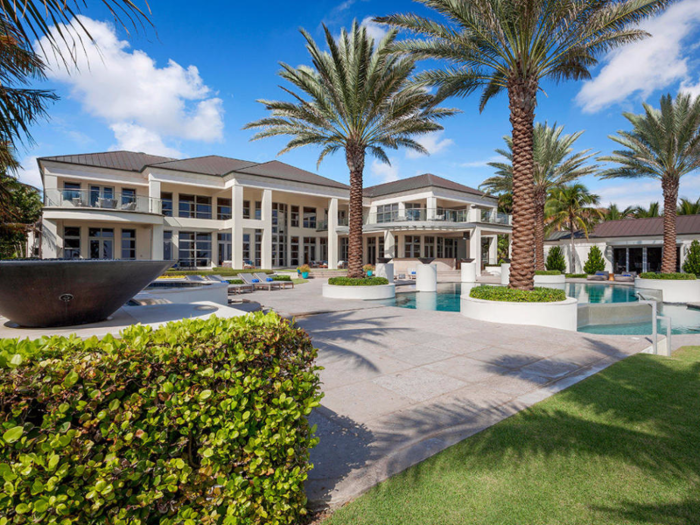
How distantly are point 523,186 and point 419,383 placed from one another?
853cm

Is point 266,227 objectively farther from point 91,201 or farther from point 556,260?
point 556,260

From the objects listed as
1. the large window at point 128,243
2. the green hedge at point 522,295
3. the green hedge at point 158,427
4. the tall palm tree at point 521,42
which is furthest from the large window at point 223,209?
the green hedge at point 158,427

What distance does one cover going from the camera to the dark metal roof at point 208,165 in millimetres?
28469

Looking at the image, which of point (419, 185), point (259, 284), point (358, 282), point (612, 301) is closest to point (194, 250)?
point (259, 284)

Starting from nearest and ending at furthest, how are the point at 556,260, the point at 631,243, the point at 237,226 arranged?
the point at 237,226 → the point at 631,243 → the point at 556,260

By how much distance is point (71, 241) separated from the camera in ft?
86.1

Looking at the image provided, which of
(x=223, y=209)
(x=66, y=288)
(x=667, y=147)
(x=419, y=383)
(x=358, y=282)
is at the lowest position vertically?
(x=419, y=383)

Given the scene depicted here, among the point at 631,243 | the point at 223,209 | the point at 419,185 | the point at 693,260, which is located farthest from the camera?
the point at 419,185

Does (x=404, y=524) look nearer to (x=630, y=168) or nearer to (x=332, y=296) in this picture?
(x=332, y=296)

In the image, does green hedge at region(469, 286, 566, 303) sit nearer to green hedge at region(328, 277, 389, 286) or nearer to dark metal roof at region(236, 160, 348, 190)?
green hedge at region(328, 277, 389, 286)

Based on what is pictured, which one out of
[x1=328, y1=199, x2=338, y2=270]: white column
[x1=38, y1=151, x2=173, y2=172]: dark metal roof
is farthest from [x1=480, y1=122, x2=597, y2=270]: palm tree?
[x1=38, y1=151, x2=173, y2=172]: dark metal roof

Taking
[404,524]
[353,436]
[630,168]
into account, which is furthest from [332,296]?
[630,168]

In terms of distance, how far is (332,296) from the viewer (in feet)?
51.0

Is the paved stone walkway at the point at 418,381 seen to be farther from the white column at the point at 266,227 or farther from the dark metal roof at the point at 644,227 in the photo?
the dark metal roof at the point at 644,227
